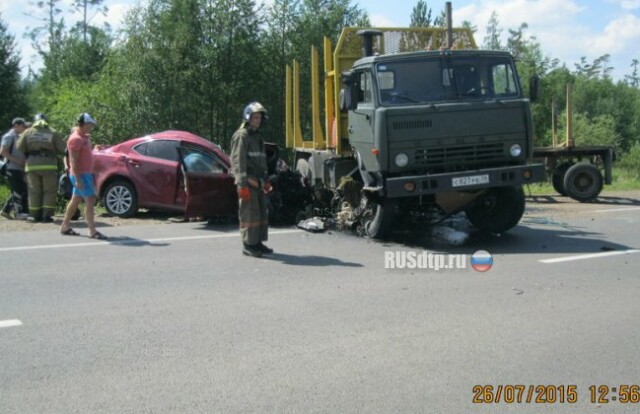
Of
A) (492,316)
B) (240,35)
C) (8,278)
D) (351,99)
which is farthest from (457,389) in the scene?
(240,35)

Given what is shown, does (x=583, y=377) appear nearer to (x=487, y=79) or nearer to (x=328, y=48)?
(x=487, y=79)

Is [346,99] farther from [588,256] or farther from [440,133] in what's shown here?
[588,256]

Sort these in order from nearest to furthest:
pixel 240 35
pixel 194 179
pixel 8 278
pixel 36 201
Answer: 1. pixel 8 278
2. pixel 194 179
3. pixel 36 201
4. pixel 240 35

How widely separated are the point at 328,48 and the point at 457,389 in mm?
7737

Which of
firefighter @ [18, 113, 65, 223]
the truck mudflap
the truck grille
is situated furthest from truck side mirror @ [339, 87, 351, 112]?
firefighter @ [18, 113, 65, 223]

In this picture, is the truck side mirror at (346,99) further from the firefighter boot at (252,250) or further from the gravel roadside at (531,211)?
the gravel roadside at (531,211)

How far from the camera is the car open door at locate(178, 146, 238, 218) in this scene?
10867 millimetres

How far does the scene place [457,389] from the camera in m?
4.35

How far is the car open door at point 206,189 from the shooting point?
1087cm

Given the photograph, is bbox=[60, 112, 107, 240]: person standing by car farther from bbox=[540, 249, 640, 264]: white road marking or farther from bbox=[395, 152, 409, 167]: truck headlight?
bbox=[540, 249, 640, 264]: white road marking

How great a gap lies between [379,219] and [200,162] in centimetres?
339

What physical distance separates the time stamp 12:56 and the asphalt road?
13 millimetres

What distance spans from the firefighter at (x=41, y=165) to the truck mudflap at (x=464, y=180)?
599 centimetres

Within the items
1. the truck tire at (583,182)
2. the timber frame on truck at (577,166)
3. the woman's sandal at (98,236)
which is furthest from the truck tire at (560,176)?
the woman's sandal at (98,236)
